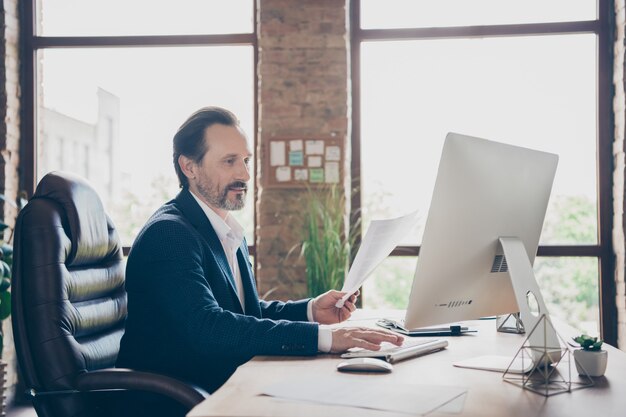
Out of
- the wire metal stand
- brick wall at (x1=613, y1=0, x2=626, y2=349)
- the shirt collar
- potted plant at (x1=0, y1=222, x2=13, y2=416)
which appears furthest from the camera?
brick wall at (x1=613, y1=0, x2=626, y2=349)

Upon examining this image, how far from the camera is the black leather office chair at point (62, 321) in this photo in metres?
1.57

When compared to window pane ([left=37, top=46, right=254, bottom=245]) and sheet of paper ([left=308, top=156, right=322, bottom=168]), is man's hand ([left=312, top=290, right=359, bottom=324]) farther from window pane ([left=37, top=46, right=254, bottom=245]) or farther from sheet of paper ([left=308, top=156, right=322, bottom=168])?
window pane ([left=37, top=46, right=254, bottom=245])

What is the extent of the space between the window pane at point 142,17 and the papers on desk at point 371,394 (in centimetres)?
329

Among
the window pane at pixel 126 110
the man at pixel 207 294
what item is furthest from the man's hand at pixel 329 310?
the window pane at pixel 126 110

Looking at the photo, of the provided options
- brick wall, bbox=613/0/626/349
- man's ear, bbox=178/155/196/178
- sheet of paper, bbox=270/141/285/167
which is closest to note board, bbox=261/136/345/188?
sheet of paper, bbox=270/141/285/167

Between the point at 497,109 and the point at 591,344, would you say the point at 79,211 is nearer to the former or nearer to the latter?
the point at 591,344

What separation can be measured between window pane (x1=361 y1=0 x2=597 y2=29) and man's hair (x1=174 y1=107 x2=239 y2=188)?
2.29 meters

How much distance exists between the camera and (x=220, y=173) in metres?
2.07

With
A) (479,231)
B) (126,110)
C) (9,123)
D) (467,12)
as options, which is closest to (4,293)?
(9,123)

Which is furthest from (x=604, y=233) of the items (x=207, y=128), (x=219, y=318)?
(x=219, y=318)

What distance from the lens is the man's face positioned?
207 cm

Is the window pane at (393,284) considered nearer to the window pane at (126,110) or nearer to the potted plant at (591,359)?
the window pane at (126,110)

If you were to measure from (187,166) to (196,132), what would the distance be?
0.36ft

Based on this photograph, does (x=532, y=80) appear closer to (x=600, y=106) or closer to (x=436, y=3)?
(x=600, y=106)
